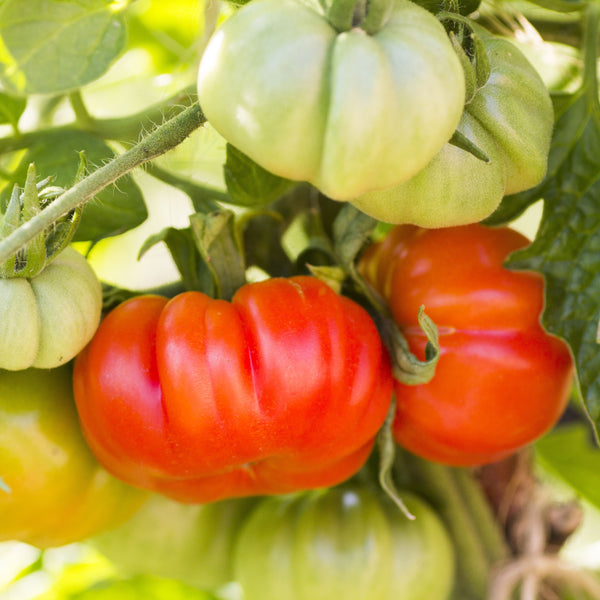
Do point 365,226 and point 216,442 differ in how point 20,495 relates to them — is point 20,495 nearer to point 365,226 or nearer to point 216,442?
point 216,442

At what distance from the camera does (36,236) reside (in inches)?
14.3

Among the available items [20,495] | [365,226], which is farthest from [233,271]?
[20,495]

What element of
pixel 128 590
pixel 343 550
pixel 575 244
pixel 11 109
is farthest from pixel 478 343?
pixel 128 590

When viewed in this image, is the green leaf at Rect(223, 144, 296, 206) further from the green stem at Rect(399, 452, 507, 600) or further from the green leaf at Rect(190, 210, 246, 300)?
the green stem at Rect(399, 452, 507, 600)

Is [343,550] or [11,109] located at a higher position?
[11,109]

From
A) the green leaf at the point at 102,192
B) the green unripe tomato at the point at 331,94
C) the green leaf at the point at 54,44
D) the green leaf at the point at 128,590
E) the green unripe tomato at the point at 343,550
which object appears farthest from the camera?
the green leaf at the point at 128,590

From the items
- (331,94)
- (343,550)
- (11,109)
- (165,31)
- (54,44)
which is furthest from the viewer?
(165,31)

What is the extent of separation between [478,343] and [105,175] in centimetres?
28

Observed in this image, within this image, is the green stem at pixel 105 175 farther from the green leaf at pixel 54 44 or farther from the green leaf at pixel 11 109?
the green leaf at pixel 11 109

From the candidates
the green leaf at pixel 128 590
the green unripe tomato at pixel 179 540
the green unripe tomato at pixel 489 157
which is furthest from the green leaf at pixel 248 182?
the green leaf at pixel 128 590

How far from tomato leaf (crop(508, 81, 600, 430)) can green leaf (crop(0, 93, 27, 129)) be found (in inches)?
13.7

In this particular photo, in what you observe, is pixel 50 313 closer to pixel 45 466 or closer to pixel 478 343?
pixel 45 466

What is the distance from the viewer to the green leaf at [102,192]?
0.52 m

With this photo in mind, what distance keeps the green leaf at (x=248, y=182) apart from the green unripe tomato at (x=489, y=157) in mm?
104
